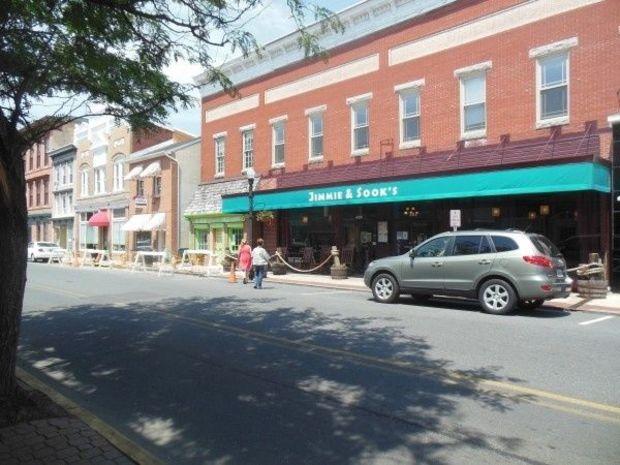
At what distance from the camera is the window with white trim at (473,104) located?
55.0 feet

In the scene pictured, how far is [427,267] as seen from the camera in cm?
1212

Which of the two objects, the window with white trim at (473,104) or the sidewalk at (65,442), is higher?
the window with white trim at (473,104)

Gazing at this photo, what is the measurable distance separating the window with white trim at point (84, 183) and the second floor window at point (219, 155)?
16.9 meters

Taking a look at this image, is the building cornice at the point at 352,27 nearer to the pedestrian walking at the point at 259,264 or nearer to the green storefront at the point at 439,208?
the green storefront at the point at 439,208

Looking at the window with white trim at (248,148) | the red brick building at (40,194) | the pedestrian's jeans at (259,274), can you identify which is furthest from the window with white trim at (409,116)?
the red brick building at (40,194)

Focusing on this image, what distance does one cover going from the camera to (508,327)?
9344mm

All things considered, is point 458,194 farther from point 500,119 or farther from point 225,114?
point 225,114

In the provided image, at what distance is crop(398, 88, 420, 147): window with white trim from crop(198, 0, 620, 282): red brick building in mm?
43

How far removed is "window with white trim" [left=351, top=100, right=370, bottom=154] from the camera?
793 inches

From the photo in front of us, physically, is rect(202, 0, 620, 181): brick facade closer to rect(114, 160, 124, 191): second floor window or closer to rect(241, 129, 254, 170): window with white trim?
rect(241, 129, 254, 170): window with white trim

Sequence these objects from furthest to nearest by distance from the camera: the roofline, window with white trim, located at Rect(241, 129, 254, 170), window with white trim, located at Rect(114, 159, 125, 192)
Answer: window with white trim, located at Rect(114, 159, 125, 192) → the roofline → window with white trim, located at Rect(241, 129, 254, 170)

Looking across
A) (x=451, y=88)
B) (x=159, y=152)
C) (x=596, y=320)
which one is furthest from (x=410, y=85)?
(x=159, y=152)

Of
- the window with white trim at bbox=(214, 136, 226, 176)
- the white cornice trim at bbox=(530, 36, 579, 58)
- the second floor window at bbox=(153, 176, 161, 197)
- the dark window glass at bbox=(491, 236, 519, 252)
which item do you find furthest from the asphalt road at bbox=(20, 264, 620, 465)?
the second floor window at bbox=(153, 176, 161, 197)

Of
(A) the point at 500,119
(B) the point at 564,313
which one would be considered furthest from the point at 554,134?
(B) the point at 564,313
